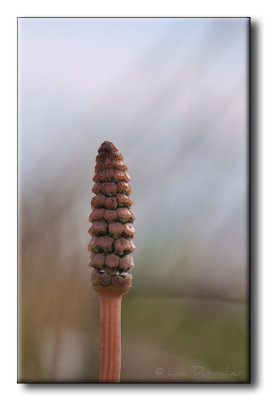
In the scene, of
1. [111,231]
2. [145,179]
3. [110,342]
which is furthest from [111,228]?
[110,342]

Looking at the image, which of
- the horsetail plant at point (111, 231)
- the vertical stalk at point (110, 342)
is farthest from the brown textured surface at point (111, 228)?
the vertical stalk at point (110, 342)

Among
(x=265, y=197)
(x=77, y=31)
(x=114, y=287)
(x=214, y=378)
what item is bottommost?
(x=214, y=378)

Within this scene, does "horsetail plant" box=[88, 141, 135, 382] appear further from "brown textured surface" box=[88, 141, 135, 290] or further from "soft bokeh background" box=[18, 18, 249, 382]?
"soft bokeh background" box=[18, 18, 249, 382]

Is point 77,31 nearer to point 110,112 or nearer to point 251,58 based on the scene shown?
point 110,112

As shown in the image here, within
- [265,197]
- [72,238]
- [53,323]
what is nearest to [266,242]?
[265,197]

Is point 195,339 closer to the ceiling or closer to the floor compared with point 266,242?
closer to the floor

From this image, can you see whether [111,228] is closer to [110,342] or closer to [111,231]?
[111,231]

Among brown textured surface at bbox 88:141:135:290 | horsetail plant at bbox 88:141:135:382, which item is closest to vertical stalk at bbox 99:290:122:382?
horsetail plant at bbox 88:141:135:382
